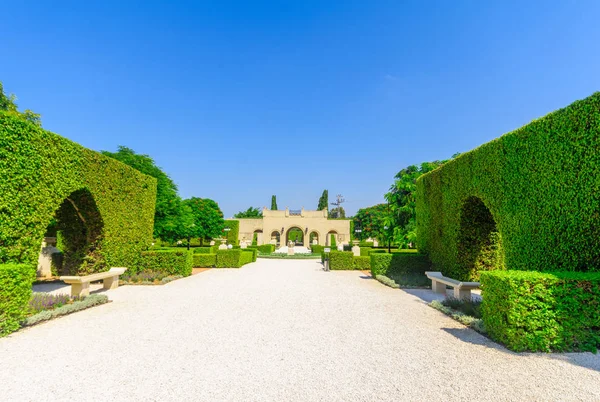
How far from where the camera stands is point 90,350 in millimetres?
4109

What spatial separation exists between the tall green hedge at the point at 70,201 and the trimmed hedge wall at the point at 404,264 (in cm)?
982

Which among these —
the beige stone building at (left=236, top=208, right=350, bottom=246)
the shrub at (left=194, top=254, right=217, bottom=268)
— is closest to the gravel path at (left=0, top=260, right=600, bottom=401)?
the shrub at (left=194, top=254, right=217, bottom=268)

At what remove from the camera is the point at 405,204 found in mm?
16422

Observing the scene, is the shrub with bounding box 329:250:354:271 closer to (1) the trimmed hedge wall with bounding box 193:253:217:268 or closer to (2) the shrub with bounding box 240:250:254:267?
(2) the shrub with bounding box 240:250:254:267

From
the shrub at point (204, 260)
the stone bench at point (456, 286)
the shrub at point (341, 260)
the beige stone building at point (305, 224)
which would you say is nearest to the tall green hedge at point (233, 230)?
the beige stone building at point (305, 224)

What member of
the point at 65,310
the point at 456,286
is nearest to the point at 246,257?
the point at 65,310

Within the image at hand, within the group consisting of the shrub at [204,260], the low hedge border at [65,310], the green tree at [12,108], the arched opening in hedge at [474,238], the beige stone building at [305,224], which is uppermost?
the green tree at [12,108]

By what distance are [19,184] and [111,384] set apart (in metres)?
5.33

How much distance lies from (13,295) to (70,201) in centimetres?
455

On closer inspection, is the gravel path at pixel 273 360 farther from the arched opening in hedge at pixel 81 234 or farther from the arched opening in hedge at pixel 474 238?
the arched opening in hedge at pixel 81 234

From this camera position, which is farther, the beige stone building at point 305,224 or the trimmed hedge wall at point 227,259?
the beige stone building at point 305,224

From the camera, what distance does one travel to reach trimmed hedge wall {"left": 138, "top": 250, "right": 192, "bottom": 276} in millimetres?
11281

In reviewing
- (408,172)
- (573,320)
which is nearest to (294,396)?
(573,320)

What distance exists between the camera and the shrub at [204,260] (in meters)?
16.0
